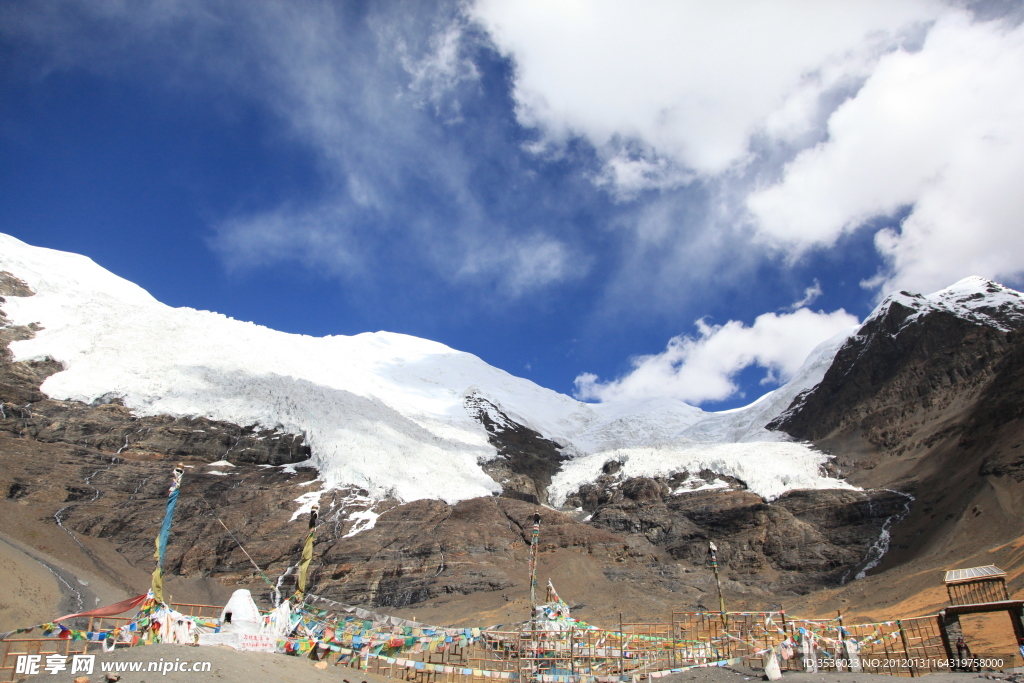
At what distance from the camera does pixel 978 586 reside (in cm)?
1764

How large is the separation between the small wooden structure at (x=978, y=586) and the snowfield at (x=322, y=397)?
52.2 metres

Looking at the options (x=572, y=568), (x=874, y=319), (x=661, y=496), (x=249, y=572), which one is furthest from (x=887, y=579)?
(x=874, y=319)

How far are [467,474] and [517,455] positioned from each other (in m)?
17.2

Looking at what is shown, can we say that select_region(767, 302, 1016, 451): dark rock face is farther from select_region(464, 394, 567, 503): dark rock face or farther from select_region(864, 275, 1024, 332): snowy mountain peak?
select_region(464, 394, 567, 503): dark rock face

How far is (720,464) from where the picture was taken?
7562 centimetres

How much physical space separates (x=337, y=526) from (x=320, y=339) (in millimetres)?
74054

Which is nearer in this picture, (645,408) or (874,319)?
(874,319)

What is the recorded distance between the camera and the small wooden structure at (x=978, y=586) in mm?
17328

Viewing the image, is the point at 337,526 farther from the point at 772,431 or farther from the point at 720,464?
the point at 772,431

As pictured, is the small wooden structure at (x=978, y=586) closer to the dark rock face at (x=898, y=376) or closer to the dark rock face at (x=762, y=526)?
the dark rock face at (x=762, y=526)

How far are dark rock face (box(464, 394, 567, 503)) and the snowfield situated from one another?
2.17 m

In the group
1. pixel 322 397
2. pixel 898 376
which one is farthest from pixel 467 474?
pixel 898 376

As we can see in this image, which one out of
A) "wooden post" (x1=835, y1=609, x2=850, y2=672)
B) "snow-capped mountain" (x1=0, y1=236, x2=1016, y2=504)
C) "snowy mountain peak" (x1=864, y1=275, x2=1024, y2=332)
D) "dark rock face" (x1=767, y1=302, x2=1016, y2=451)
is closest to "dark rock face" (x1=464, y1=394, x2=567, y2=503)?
"snow-capped mountain" (x1=0, y1=236, x2=1016, y2=504)

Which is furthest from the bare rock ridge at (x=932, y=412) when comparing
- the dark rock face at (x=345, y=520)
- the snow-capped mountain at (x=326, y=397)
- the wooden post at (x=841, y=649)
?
the wooden post at (x=841, y=649)
